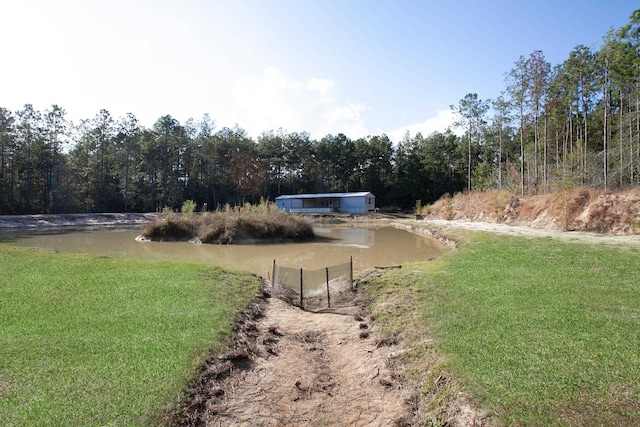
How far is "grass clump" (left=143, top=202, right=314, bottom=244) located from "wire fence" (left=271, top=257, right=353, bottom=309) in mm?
11327

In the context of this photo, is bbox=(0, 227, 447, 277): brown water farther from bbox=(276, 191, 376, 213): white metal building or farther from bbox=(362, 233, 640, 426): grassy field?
A: bbox=(276, 191, 376, 213): white metal building

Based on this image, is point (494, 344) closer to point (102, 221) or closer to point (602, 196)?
point (602, 196)

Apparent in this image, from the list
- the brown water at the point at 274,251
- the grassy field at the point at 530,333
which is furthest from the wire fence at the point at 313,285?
the brown water at the point at 274,251

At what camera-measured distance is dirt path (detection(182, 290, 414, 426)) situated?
165 inches

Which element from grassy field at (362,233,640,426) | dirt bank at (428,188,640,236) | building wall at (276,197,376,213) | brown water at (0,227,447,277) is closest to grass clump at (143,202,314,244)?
brown water at (0,227,447,277)

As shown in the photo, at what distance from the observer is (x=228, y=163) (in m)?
57.7

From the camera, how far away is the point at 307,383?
5.00m

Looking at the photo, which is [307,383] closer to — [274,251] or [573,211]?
[274,251]

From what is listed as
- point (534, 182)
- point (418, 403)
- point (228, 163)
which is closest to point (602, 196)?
point (534, 182)

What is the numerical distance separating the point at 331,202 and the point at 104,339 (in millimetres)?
48495

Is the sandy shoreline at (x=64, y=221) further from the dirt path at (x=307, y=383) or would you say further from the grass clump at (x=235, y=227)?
the dirt path at (x=307, y=383)

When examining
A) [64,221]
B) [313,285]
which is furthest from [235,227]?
[64,221]

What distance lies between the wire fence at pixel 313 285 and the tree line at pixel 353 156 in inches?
767

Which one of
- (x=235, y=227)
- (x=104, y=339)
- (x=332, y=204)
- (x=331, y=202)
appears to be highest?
(x=331, y=202)
